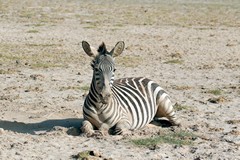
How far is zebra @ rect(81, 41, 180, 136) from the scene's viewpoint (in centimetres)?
835

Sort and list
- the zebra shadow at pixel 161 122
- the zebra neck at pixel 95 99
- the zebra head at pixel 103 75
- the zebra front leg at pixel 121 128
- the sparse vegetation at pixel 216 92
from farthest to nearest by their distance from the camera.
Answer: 1. the sparse vegetation at pixel 216 92
2. the zebra shadow at pixel 161 122
3. the zebra front leg at pixel 121 128
4. the zebra neck at pixel 95 99
5. the zebra head at pixel 103 75

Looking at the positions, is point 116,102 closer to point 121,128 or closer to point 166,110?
point 121,128

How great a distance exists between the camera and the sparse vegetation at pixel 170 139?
8266mm

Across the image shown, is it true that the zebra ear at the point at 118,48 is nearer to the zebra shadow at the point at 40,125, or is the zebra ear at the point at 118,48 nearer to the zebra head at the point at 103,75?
the zebra head at the point at 103,75

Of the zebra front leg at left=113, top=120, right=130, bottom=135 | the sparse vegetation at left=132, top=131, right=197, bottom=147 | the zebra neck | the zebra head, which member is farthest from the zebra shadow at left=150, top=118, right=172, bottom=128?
the zebra head

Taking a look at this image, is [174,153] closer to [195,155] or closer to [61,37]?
[195,155]

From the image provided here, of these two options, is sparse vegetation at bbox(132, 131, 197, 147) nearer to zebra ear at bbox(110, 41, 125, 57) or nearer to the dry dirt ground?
the dry dirt ground

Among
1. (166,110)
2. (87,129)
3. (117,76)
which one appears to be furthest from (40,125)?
(117,76)

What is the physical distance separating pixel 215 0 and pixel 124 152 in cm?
5732

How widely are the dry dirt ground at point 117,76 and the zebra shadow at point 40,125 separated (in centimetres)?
1

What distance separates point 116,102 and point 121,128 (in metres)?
0.40

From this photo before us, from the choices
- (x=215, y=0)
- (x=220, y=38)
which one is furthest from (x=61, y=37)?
(x=215, y=0)

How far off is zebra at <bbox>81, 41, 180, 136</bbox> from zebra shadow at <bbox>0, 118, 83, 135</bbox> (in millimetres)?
418

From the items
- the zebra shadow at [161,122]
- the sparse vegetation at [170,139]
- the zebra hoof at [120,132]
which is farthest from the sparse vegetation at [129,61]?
the zebra hoof at [120,132]
